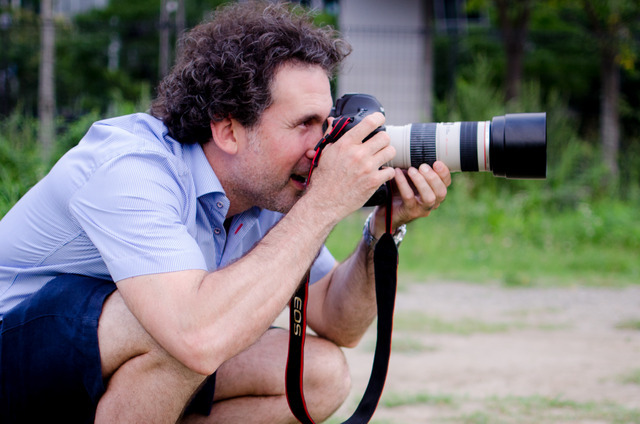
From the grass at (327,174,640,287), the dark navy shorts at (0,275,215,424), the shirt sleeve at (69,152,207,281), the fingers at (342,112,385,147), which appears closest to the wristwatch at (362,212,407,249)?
the fingers at (342,112,385,147)

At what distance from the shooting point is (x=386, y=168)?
2.01 meters

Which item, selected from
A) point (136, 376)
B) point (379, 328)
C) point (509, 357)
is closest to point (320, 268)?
point (379, 328)

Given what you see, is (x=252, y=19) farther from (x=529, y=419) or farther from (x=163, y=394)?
(x=529, y=419)

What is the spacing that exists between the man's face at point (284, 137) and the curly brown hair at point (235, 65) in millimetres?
33

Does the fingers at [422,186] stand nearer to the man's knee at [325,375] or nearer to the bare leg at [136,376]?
the man's knee at [325,375]

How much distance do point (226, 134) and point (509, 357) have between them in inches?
83.3

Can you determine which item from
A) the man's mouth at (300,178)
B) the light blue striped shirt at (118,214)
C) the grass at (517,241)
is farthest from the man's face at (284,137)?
the grass at (517,241)

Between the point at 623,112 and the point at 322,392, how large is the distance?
9.37 meters

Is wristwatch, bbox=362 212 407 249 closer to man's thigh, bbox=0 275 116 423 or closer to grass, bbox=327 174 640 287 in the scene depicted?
man's thigh, bbox=0 275 116 423

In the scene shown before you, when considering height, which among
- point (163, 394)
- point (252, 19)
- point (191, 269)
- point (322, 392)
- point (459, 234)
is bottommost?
point (459, 234)

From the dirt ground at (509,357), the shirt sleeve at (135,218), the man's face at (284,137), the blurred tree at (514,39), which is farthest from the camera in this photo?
the blurred tree at (514,39)

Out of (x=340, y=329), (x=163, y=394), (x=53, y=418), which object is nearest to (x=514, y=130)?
(x=340, y=329)

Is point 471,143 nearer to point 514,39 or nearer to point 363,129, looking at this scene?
point 363,129

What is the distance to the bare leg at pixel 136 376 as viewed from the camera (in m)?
1.75
